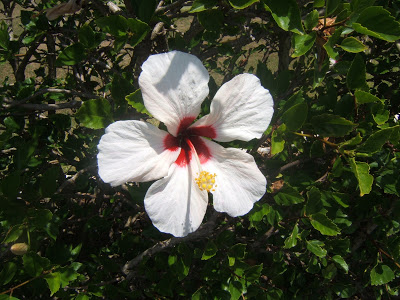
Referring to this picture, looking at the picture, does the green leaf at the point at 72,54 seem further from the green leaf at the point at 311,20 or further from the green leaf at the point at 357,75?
the green leaf at the point at 357,75

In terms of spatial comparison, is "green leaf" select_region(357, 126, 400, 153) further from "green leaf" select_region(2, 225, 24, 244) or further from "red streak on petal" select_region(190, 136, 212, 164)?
"green leaf" select_region(2, 225, 24, 244)

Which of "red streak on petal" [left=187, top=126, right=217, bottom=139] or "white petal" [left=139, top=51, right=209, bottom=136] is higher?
"white petal" [left=139, top=51, right=209, bottom=136]

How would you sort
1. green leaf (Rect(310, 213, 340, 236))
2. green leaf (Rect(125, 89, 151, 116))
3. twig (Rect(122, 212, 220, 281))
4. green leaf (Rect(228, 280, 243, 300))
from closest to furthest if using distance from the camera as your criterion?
green leaf (Rect(125, 89, 151, 116)) → green leaf (Rect(310, 213, 340, 236)) → green leaf (Rect(228, 280, 243, 300)) → twig (Rect(122, 212, 220, 281))

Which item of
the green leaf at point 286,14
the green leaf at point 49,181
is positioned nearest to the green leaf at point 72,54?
the green leaf at point 49,181

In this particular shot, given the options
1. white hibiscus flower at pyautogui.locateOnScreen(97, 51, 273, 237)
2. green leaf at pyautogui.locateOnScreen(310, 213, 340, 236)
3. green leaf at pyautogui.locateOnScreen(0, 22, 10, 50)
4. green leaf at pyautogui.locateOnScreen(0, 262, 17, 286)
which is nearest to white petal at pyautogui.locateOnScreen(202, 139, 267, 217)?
white hibiscus flower at pyautogui.locateOnScreen(97, 51, 273, 237)

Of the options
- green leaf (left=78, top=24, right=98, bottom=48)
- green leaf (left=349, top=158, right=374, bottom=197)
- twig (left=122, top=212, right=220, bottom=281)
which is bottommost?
twig (left=122, top=212, right=220, bottom=281)

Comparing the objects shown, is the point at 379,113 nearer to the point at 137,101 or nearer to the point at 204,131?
the point at 204,131

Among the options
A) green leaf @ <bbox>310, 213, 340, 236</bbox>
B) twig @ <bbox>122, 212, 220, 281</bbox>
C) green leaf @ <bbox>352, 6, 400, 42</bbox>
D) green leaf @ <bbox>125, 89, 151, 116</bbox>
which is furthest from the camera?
twig @ <bbox>122, 212, 220, 281</bbox>

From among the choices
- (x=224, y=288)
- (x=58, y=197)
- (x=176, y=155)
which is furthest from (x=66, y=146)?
(x=224, y=288)
